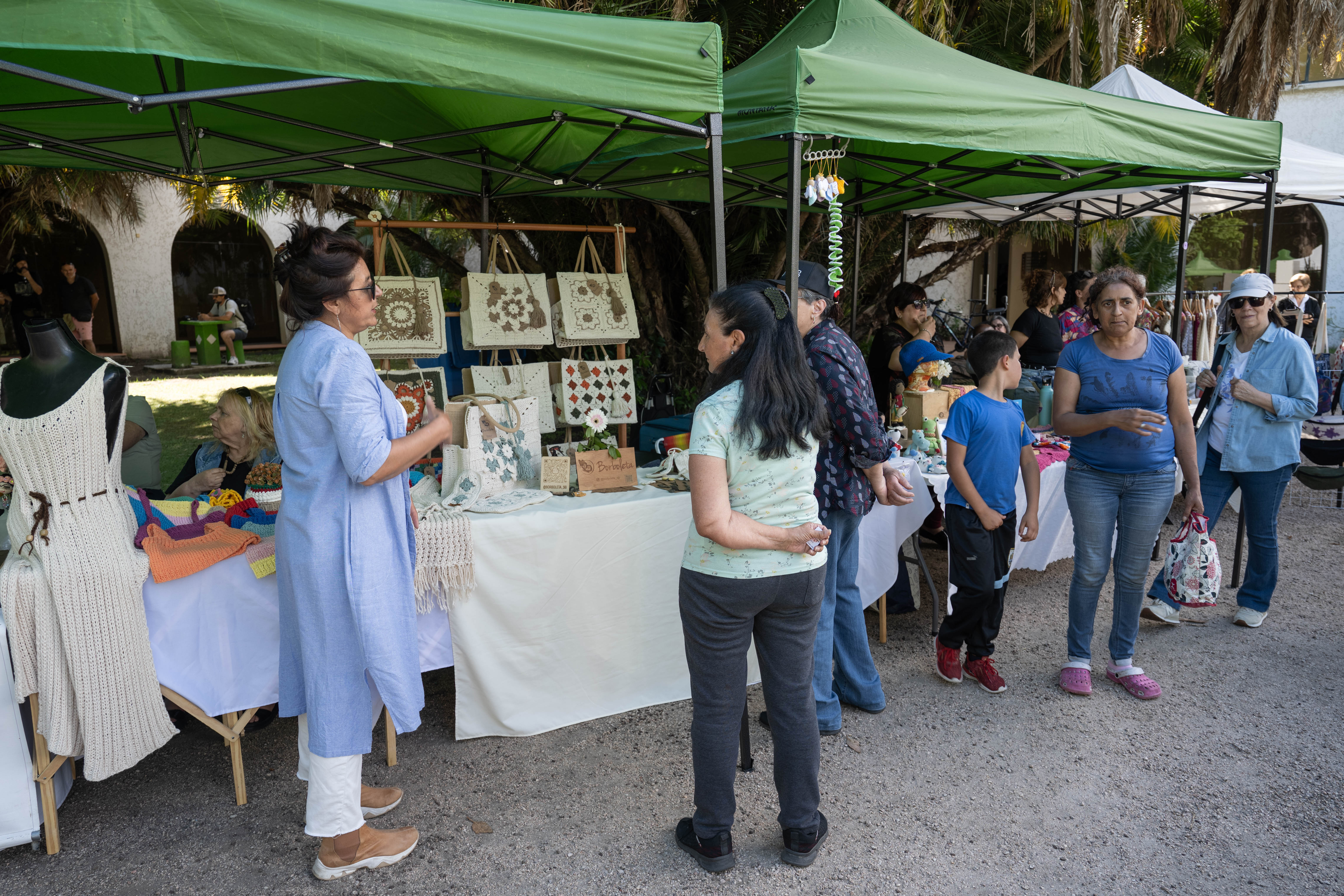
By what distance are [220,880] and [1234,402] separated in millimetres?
4171

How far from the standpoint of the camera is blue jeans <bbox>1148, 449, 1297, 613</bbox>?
3703 mm

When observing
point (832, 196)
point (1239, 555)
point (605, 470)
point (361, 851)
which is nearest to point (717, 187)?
point (832, 196)

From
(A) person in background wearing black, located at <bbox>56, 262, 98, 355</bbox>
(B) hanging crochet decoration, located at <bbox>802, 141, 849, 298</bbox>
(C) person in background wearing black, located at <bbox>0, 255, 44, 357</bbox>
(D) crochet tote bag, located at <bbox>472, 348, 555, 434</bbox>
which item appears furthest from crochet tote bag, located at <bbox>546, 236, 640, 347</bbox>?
(A) person in background wearing black, located at <bbox>56, 262, 98, 355</bbox>

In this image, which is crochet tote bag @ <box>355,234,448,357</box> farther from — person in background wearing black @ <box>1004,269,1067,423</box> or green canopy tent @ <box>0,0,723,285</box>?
person in background wearing black @ <box>1004,269,1067,423</box>

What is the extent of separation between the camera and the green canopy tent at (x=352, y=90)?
1.91 meters

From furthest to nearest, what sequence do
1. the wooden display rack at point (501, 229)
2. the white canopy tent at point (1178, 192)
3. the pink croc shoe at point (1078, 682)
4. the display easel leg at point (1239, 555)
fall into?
the white canopy tent at point (1178, 192), the display easel leg at point (1239, 555), the wooden display rack at point (501, 229), the pink croc shoe at point (1078, 682)

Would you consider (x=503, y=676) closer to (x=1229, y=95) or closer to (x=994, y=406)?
(x=994, y=406)

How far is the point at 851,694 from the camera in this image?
3094mm

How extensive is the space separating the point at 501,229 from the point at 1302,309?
6436 mm

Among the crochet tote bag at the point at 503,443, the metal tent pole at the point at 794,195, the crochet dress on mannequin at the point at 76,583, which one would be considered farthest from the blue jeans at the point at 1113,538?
the crochet dress on mannequin at the point at 76,583

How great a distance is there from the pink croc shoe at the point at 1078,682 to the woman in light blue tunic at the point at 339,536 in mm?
2415

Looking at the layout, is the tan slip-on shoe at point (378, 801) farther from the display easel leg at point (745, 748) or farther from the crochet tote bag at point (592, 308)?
the crochet tote bag at point (592, 308)

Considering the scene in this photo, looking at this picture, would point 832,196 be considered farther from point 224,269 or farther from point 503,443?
point 224,269

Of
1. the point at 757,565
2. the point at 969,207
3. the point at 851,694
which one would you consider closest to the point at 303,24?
the point at 757,565
